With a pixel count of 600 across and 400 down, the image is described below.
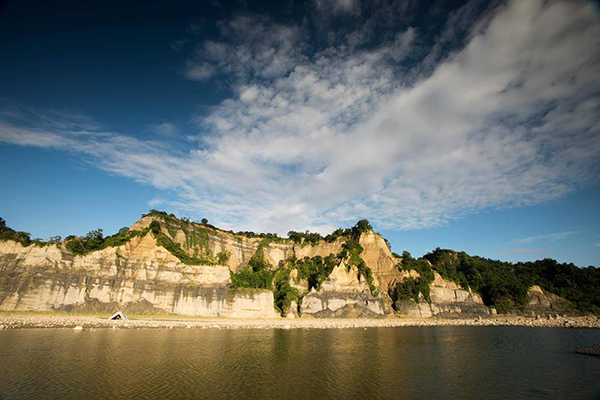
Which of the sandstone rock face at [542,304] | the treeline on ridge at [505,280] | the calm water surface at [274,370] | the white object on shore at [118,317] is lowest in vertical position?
the calm water surface at [274,370]

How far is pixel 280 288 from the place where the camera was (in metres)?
73.7

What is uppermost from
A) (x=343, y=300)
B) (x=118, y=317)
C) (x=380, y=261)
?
(x=380, y=261)

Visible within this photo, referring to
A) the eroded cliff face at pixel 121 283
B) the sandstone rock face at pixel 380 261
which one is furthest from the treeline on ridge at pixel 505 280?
the eroded cliff face at pixel 121 283

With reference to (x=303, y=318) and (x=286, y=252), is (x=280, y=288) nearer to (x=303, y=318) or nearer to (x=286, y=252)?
(x=303, y=318)

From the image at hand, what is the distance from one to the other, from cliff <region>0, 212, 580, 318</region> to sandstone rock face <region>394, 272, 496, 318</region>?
0.28m

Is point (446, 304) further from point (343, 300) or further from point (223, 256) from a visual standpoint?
point (223, 256)

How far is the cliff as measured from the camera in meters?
50.7

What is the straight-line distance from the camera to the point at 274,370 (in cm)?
2066

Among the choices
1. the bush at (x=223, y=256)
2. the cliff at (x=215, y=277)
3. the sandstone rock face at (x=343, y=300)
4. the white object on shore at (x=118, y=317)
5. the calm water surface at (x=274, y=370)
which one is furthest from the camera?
the bush at (x=223, y=256)

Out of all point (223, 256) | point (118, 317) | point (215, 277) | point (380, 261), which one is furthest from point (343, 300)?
point (118, 317)

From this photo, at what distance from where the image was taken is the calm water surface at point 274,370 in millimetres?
15875

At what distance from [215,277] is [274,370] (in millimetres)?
47015

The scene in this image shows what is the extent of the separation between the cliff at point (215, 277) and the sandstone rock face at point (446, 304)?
0.91ft

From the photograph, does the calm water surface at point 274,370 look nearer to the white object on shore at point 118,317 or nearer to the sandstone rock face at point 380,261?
the white object on shore at point 118,317
